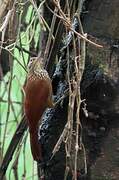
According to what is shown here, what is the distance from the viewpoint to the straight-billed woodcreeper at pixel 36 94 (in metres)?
0.78

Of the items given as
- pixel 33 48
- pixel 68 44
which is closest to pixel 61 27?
pixel 68 44

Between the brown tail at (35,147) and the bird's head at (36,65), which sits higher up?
the bird's head at (36,65)

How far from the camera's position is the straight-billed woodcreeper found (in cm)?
78

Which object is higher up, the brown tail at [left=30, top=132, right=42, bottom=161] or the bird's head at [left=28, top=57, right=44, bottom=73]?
the bird's head at [left=28, top=57, right=44, bottom=73]

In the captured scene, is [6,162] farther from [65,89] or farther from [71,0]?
[71,0]

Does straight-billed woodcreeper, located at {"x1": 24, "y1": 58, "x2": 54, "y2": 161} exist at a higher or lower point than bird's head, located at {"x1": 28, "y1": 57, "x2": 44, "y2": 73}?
lower

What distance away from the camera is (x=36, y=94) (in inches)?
30.6

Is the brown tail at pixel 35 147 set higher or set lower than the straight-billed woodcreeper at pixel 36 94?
lower

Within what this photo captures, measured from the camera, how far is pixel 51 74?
3.18 ft

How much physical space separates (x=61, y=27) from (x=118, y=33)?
0.12 meters

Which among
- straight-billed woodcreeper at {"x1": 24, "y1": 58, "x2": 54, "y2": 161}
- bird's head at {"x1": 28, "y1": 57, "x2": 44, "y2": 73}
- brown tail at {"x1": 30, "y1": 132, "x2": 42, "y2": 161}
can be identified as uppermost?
bird's head at {"x1": 28, "y1": 57, "x2": 44, "y2": 73}

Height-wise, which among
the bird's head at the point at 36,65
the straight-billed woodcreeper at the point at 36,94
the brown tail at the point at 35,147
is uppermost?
the bird's head at the point at 36,65

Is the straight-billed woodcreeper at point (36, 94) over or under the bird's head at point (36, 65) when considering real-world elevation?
under

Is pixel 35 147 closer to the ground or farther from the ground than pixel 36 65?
closer to the ground
